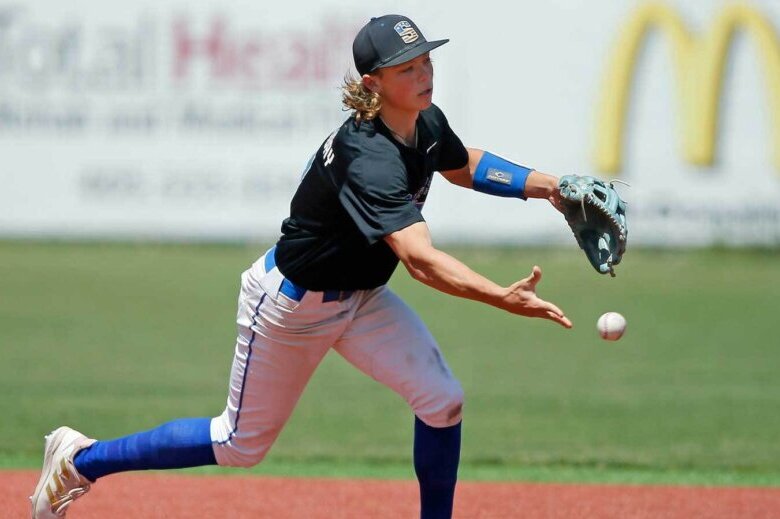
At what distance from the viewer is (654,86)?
1574 centimetres

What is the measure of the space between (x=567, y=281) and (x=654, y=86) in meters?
2.91

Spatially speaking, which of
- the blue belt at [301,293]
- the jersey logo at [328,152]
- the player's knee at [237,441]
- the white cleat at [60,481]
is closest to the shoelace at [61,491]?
the white cleat at [60,481]

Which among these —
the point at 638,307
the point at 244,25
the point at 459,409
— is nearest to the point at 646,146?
the point at 638,307

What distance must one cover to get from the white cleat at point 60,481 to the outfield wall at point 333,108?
35.6 ft

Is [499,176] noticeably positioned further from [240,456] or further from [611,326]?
[240,456]

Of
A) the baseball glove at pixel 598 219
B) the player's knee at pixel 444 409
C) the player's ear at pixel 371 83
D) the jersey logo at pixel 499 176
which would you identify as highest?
the player's ear at pixel 371 83

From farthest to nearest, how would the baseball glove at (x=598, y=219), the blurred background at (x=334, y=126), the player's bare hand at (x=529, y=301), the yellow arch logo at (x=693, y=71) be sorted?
the yellow arch logo at (x=693, y=71) → the blurred background at (x=334, y=126) → the baseball glove at (x=598, y=219) → the player's bare hand at (x=529, y=301)

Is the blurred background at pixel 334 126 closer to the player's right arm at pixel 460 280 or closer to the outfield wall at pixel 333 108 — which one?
the outfield wall at pixel 333 108

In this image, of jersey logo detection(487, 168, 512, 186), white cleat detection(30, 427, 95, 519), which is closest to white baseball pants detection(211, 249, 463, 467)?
white cleat detection(30, 427, 95, 519)

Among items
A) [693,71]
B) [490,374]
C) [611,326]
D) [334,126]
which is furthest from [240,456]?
[693,71]

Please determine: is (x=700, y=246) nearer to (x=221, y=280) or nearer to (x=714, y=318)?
(x=714, y=318)

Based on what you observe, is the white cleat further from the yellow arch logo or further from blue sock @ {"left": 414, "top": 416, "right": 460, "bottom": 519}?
the yellow arch logo

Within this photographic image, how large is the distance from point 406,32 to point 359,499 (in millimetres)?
2556

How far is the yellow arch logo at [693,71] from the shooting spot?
1563 cm
